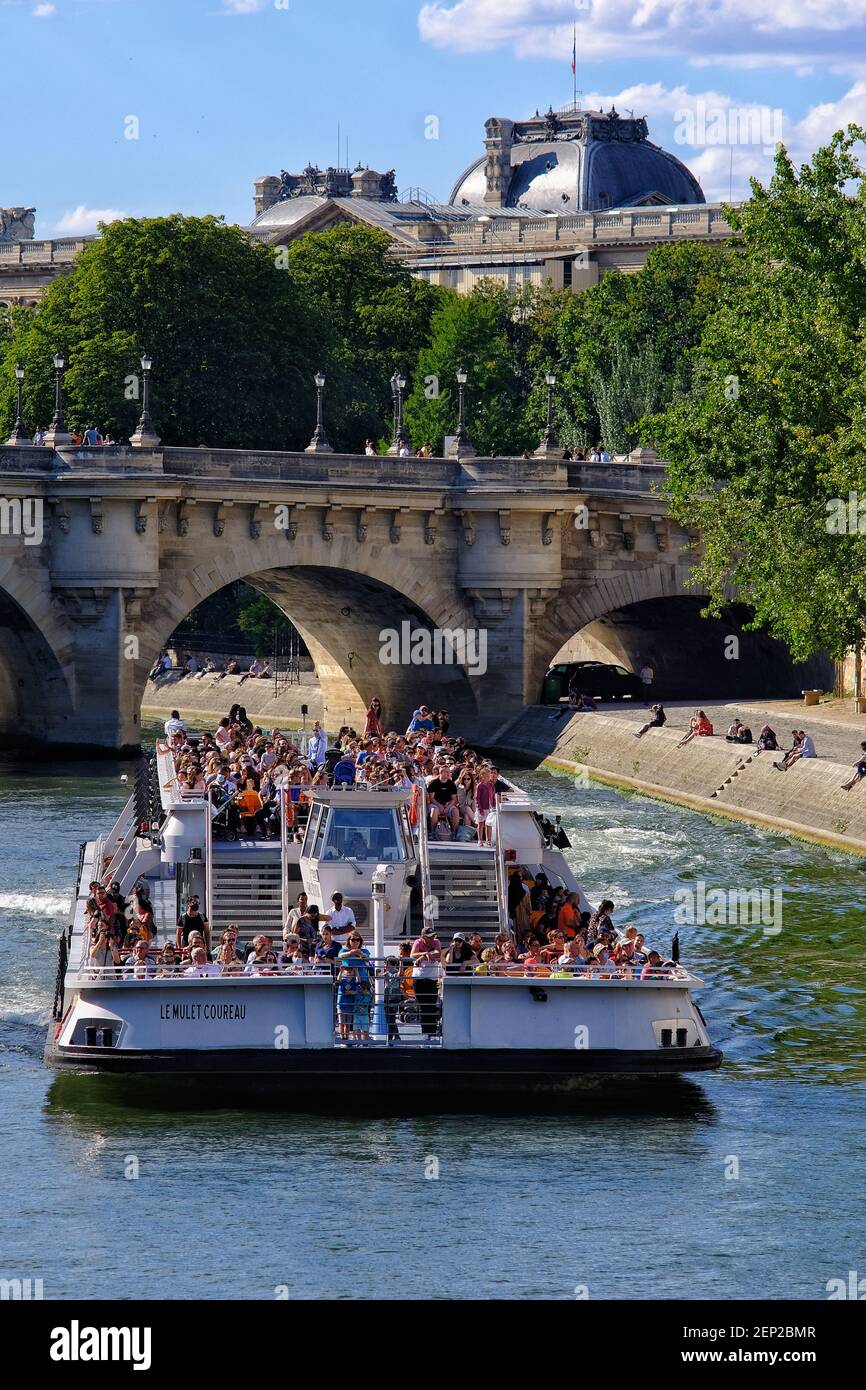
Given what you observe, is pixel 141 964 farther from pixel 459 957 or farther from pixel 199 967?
pixel 459 957

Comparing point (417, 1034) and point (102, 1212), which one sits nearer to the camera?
point (102, 1212)

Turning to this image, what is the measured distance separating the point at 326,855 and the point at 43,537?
34.6 meters

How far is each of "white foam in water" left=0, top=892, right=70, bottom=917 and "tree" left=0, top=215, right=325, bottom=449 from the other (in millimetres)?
42928

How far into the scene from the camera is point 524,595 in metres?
77.2

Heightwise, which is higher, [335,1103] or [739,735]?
[739,735]

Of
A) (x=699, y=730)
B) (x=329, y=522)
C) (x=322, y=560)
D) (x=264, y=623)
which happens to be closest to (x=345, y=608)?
(x=322, y=560)

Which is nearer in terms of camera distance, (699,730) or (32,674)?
(699,730)

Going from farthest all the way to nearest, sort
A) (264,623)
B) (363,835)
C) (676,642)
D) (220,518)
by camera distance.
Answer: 1. (264,623)
2. (676,642)
3. (220,518)
4. (363,835)

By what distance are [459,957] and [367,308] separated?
82777mm

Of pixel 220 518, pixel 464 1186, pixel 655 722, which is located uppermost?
pixel 220 518

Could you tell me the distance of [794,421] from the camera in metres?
60.2

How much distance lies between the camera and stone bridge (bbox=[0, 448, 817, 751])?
232 ft
